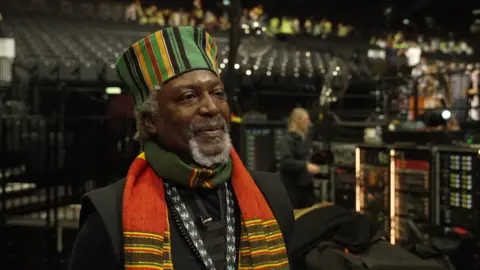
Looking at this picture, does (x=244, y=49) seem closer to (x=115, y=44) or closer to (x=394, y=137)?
(x=115, y=44)

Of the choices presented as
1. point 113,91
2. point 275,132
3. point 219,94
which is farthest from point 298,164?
point 113,91

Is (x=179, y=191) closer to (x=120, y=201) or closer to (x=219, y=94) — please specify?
(x=120, y=201)

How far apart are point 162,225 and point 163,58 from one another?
434 millimetres

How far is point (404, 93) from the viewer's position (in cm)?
805

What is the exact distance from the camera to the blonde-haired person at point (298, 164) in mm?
5195

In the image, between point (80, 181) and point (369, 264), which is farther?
point (80, 181)

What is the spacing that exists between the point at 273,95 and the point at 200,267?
44.1 ft

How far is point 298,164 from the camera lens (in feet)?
17.1

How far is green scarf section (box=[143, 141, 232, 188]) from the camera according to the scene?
4.13 ft

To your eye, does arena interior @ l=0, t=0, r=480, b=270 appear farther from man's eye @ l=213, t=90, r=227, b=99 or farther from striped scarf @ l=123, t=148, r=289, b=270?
striped scarf @ l=123, t=148, r=289, b=270

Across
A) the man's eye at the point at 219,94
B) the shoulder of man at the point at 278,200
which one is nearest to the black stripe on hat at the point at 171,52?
the man's eye at the point at 219,94

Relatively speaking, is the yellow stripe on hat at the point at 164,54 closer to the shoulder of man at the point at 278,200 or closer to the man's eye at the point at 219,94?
the man's eye at the point at 219,94

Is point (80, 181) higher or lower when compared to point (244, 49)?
lower

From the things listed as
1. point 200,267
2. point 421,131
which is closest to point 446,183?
point 421,131
